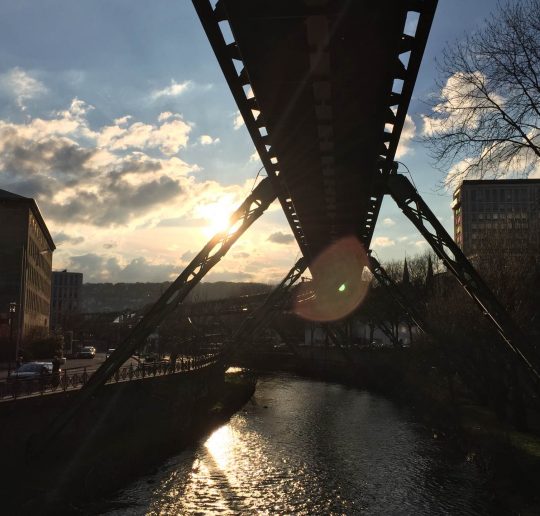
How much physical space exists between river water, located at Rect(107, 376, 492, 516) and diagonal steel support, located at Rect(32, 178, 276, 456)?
10.9 feet

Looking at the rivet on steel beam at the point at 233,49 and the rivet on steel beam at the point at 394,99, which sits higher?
the rivet on steel beam at the point at 233,49

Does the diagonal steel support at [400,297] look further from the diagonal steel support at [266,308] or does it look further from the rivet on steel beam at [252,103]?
the rivet on steel beam at [252,103]

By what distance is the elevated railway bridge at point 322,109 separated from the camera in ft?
27.5

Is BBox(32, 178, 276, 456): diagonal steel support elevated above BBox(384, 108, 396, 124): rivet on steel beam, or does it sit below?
below

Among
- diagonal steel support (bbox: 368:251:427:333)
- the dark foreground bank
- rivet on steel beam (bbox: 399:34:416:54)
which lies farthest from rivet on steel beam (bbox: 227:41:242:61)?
diagonal steel support (bbox: 368:251:427:333)

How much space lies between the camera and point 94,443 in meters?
21.5

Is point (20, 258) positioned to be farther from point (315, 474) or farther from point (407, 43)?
point (407, 43)

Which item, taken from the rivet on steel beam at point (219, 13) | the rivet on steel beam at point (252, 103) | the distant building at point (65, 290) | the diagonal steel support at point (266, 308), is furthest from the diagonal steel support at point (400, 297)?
the distant building at point (65, 290)

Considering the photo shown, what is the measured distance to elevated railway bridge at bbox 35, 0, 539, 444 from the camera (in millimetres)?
8391

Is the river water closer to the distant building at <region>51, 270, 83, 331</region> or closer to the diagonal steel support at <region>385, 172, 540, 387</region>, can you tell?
the diagonal steel support at <region>385, 172, 540, 387</region>

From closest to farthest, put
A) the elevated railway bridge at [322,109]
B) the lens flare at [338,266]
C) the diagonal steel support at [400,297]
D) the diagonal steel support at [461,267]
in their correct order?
the elevated railway bridge at [322,109], the diagonal steel support at [461,267], the lens flare at [338,266], the diagonal steel support at [400,297]

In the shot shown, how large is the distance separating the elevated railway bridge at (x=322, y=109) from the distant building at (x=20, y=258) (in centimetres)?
4819

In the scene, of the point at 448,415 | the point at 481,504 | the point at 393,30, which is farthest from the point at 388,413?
the point at 393,30

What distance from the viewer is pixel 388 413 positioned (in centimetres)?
3634
